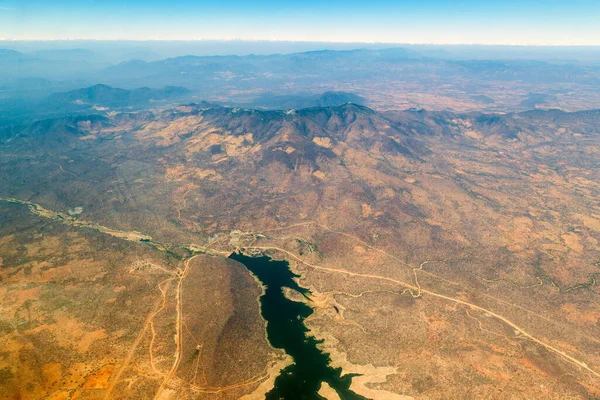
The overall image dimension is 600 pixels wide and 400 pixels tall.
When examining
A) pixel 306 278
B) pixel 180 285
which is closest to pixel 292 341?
pixel 306 278

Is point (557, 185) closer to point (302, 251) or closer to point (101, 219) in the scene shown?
point (302, 251)

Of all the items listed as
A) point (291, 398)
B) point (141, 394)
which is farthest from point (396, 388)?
point (141, 394)

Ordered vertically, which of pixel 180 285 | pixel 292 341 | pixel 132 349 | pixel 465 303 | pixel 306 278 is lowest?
pixel 292 341

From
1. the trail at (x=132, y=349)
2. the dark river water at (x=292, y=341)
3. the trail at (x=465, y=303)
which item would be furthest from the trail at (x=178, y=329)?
the trail at (x=465, y=303)

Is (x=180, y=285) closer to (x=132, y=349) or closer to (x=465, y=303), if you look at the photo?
(x=132, y=349)

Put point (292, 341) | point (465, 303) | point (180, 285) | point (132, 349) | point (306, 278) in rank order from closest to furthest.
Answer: point (132, 349) → point (292, 341) → point (465, 303) → point (180, 285) → point (306, 278)

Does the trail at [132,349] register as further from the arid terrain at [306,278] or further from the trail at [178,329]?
the trail at [178,329]
